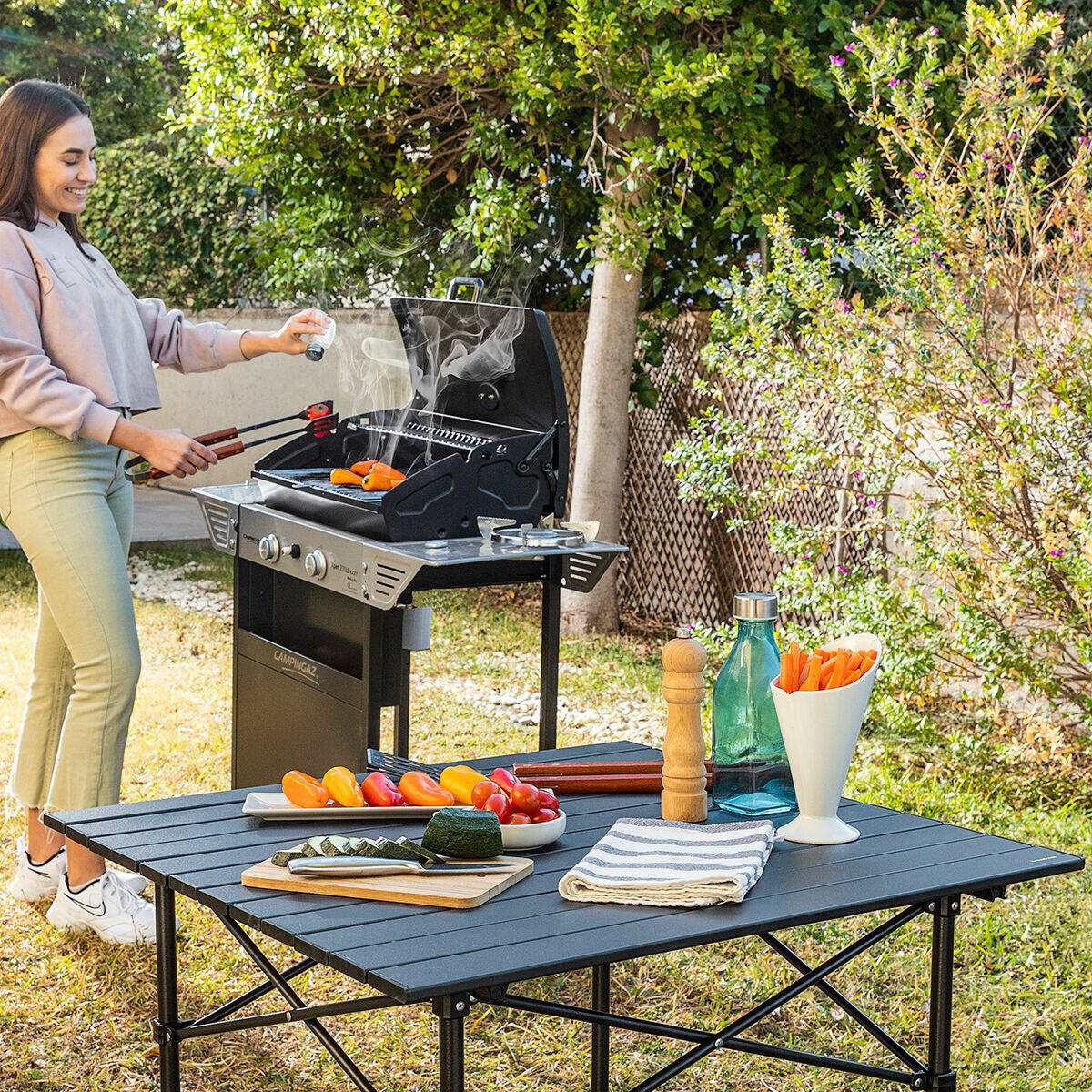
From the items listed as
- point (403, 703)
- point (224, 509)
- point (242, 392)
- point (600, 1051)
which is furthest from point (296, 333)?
point (242, 392)

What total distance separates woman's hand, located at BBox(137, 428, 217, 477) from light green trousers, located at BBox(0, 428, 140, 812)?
16 centimetres

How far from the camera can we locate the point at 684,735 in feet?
7.04

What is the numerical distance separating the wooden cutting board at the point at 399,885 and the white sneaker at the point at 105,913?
170cm

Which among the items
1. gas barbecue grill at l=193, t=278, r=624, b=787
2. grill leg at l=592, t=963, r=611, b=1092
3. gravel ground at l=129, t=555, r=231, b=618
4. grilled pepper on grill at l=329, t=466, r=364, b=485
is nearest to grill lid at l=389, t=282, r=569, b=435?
gas barbecue grill at l=193, t=278, r=624, b=787

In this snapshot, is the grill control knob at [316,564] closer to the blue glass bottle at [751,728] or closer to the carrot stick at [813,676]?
the blue glass bottle at [751,728]

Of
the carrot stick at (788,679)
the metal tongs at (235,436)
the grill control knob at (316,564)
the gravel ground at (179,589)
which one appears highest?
the metal tongs at (235,436)

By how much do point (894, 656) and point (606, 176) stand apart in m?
2.86

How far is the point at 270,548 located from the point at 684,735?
1.97 metres

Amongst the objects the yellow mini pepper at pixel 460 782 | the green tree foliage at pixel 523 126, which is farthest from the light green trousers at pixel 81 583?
the green tree foliage at pixel 523 126

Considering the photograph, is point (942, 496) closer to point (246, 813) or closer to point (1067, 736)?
point (1067, 736)

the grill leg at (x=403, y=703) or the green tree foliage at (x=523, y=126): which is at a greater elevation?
the green tree foliage at (x=523, y=126)

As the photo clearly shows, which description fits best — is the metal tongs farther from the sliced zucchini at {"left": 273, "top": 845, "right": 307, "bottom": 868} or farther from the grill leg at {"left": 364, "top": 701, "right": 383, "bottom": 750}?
the sliced zucchini at {"left": 273, "top": 845, "right": 307, "bottom": 868}

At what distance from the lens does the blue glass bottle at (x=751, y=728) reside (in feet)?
7.41

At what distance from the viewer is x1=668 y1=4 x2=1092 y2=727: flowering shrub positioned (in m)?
4.42
